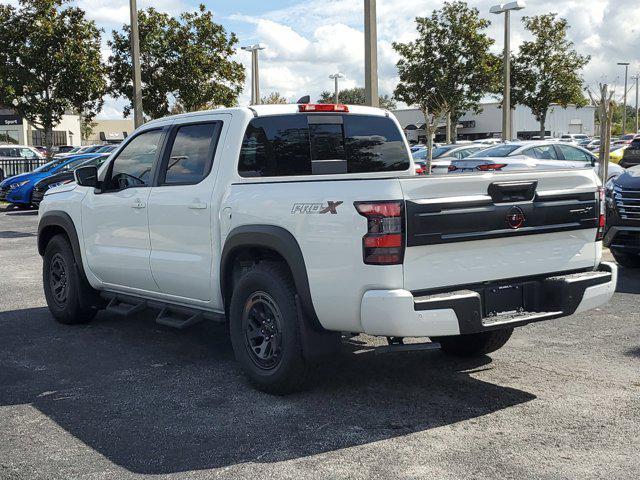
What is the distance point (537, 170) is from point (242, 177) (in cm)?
206

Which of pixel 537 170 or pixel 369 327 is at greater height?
pixel 537 170

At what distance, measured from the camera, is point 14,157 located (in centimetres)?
3012

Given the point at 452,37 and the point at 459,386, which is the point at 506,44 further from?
the point at 459,386

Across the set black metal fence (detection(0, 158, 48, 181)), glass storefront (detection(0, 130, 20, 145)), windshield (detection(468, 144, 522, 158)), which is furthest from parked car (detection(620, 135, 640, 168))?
glass storefront (detection(0, 130, 20, 145))

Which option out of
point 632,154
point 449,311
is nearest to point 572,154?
point 632,154

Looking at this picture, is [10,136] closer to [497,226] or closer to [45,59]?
[45,59]

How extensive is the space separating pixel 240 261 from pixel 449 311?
5.52 ft

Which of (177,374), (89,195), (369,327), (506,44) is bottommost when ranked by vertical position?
(177,374)

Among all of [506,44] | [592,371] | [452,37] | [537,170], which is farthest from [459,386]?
[452,37]

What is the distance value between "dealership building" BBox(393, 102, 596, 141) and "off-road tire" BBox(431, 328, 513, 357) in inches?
2749

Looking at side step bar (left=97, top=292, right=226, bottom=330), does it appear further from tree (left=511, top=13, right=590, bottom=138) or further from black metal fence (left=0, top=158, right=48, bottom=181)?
tree (left=511, top=13, right=590, bottom=138)

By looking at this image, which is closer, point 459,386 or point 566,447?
point 566,447

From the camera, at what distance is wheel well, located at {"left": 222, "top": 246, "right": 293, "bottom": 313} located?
5.34 meters

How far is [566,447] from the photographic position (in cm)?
426
